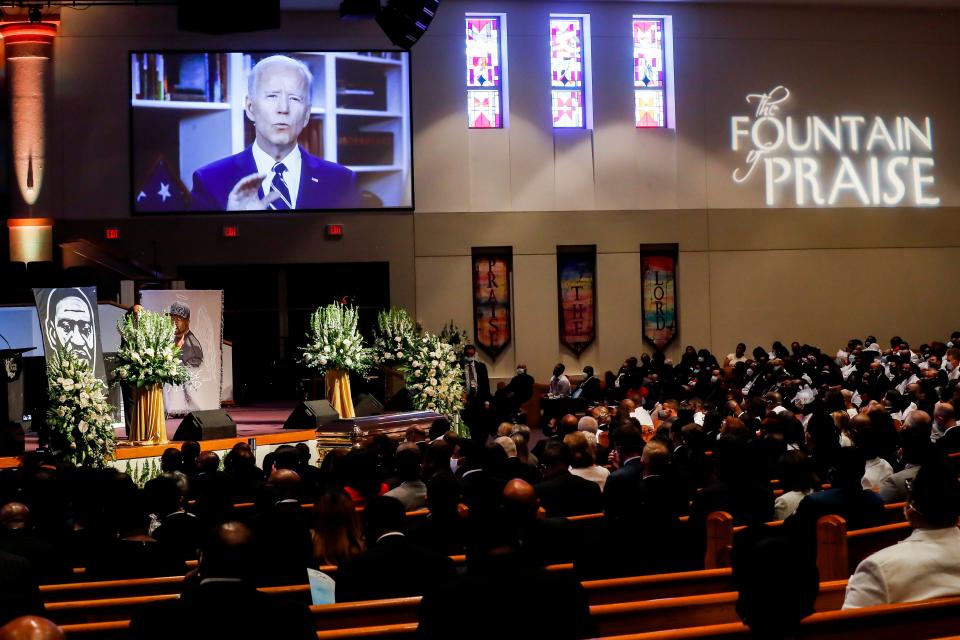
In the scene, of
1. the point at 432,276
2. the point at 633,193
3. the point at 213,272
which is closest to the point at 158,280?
the point at 213,272

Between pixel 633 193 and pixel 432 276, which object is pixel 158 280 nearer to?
pixel 432 276

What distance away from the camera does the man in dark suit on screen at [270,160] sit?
17.7m

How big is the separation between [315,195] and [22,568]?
14697mm

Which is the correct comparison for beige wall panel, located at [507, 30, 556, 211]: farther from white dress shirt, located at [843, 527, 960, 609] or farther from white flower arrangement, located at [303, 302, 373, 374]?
white dress shirt, located at [843, 527, 960, 609]

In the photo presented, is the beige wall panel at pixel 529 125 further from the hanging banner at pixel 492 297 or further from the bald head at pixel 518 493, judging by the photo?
the bald head at pixel 518 493

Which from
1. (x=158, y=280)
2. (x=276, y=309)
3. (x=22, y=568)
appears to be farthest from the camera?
(x=276, y=309)

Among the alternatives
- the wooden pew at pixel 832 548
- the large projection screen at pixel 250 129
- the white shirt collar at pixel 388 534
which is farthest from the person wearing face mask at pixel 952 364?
the white shirt collar at pixel 388 534

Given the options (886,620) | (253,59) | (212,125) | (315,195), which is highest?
(253,59)

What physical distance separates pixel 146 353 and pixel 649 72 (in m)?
12.1

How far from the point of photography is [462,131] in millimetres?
18641

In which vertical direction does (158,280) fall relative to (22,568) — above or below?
above

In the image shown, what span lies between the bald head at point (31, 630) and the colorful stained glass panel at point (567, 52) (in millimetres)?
18041

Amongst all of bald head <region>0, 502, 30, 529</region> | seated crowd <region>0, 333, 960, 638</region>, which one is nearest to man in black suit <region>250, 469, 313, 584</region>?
seated crowd <region>0, 333, 960, 638</region>

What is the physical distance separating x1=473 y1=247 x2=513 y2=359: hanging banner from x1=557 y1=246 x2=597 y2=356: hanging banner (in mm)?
950
